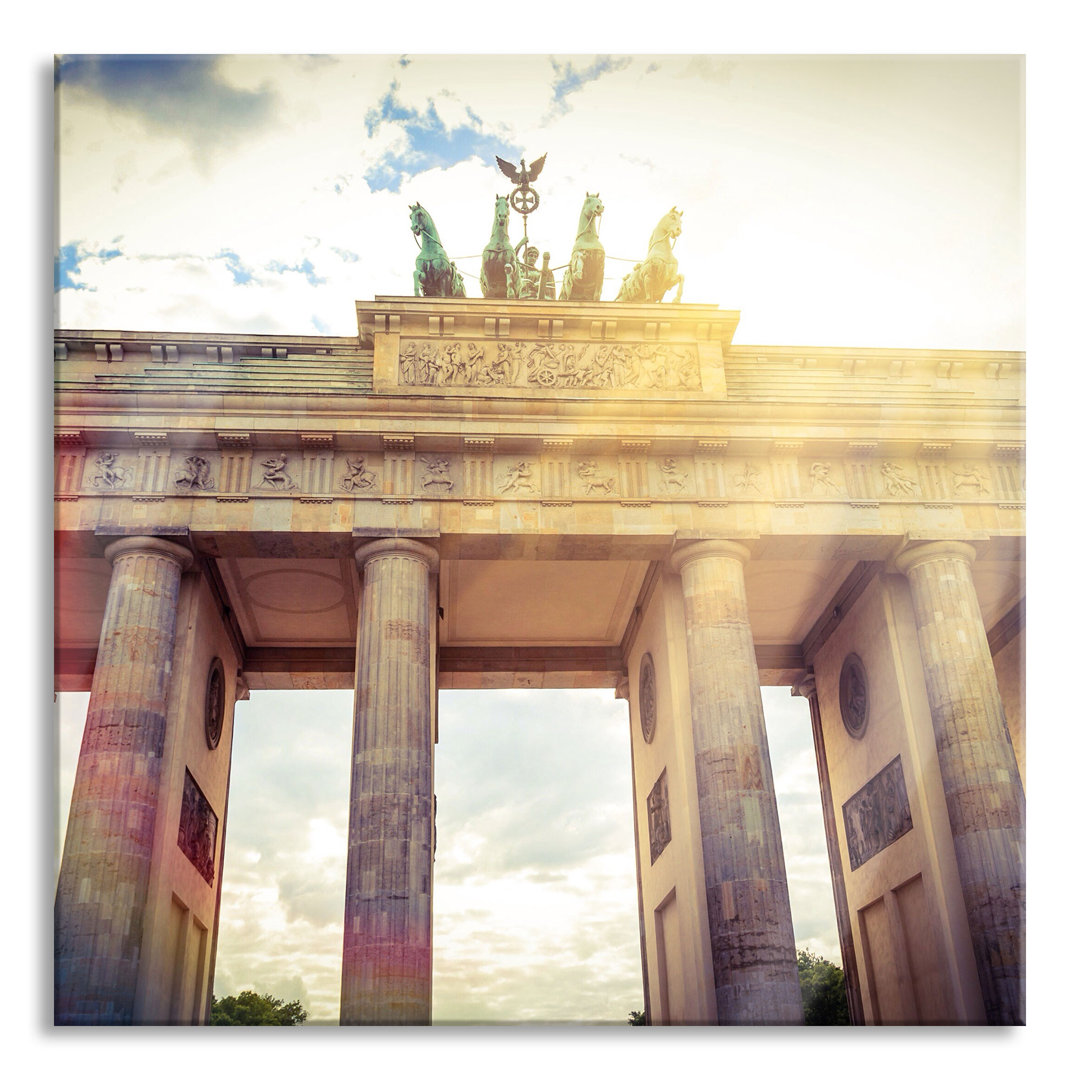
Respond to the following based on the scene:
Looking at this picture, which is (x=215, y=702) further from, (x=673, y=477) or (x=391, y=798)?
(x=673, y=477)

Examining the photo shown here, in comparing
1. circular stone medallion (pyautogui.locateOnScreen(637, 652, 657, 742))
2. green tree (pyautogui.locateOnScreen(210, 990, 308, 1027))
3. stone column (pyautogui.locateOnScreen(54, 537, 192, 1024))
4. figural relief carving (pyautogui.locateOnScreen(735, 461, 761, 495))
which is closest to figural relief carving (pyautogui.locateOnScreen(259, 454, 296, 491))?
stone column (pyautogui.locateOnScreen(54, 537, 192, 1024))

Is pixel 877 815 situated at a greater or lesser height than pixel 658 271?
lesser

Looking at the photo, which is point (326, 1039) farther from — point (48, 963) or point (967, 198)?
point (967, 198)

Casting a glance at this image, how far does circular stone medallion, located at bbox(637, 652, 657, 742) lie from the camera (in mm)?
21031

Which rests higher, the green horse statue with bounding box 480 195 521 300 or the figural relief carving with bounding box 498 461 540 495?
the green horse statue with bounding box 480 195 521 300

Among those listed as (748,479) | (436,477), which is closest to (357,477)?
(436,477)

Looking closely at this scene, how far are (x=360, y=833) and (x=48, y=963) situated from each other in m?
4.60

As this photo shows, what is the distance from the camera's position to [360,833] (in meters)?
15.5

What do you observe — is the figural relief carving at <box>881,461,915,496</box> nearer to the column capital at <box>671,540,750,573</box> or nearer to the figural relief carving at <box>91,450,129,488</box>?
the column capital at <box>671,540,750,573</box>

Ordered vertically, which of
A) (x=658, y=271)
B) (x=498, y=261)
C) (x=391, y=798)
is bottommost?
(x=391, y=798)

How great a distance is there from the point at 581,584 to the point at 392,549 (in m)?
5.51

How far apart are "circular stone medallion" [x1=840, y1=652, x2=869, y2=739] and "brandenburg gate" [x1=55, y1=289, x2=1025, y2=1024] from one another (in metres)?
0.09

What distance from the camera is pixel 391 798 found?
15742 mm

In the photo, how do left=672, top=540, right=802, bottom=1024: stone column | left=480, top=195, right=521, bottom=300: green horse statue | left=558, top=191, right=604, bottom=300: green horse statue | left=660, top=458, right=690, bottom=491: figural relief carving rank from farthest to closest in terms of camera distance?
left=558, top=191, right=604, bottom=300: green horse statue < left=480, top=195, right=521, bottom=300: green horse statue < left=660, top=458, right=690, bottom=491: figural relief carving < left=672, top=540, right=802, bottom=1024: stone column
